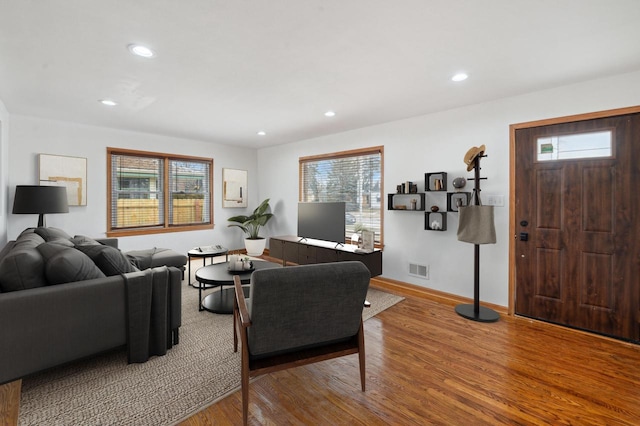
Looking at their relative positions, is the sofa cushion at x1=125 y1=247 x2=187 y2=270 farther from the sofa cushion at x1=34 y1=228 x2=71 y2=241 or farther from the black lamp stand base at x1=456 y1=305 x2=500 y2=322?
the black lamp stand base at x1=456 y1=305 x2=500 y2=322

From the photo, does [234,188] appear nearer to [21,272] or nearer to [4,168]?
[4,168]

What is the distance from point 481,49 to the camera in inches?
90.8

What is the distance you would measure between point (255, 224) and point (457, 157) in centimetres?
407

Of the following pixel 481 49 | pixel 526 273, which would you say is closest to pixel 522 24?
pixel 481 49

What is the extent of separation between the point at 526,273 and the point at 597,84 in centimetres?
195

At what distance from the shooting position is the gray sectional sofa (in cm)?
183

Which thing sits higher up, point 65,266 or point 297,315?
point 65,266

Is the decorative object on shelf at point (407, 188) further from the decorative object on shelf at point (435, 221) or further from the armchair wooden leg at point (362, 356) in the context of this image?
the armchair wooden leg at point (362, 356)

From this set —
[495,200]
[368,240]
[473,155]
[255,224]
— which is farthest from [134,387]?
[255,224]

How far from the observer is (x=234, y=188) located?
6496 mm

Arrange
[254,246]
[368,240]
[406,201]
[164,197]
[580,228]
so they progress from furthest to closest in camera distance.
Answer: [254,246]
[164,197]
[406,201]
[368,240]
[580,228]

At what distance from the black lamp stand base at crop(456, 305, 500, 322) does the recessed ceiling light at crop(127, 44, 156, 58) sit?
386 centimetres

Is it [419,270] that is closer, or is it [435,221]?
[435,221]

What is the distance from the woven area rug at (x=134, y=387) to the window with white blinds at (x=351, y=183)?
274cm
